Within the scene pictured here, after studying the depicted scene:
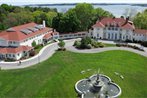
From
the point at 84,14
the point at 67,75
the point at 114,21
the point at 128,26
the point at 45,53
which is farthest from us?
the point at 84,14

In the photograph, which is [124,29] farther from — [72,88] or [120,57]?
[72,88]

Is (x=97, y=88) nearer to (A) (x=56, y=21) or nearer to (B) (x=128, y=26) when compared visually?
(B) (x=128, y=26)

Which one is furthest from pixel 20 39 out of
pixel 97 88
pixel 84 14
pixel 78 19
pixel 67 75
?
pixel 84 14

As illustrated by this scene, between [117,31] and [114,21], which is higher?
[114,21]

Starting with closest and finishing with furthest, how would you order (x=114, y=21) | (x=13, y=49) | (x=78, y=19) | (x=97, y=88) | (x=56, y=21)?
(x=97, y=88) → (x=13, y=49) → (x=114, y=21) → (x=56, y=21) → (x=78, y=19)

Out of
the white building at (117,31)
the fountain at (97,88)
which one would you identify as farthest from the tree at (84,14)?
the fountain at (97,88)

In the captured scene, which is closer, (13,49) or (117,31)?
(13,49)

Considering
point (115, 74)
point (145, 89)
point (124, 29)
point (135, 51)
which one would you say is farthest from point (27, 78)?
point (124, 29)
